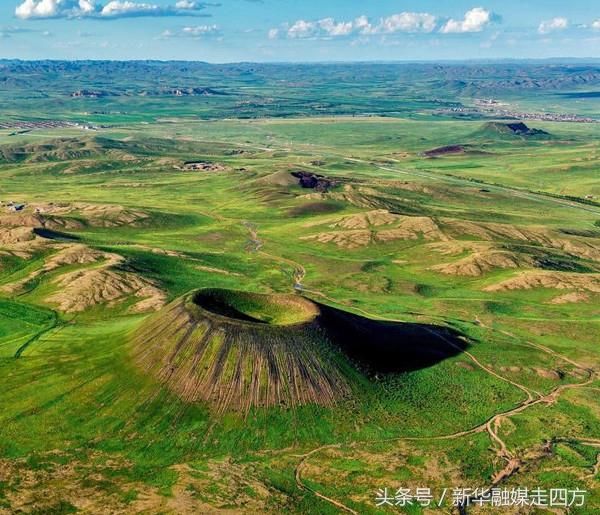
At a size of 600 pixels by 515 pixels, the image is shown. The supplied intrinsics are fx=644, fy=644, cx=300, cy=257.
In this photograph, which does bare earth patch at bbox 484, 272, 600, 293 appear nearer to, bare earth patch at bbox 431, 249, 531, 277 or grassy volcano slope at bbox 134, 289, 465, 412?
bare earth patch at bbox 431, 249, 531, 277

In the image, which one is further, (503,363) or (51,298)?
(51,298)

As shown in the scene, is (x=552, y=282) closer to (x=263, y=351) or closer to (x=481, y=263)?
(x=481, y=263)

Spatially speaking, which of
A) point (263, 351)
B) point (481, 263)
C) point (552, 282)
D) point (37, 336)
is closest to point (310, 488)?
point (263, 351)

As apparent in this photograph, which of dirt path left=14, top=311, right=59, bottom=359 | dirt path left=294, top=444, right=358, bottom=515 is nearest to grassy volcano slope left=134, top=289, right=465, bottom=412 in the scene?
dirt path left=294, top=444, right=358, bottom=515

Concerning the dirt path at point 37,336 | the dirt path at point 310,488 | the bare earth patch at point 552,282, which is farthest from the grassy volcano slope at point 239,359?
the bare earth patch at point 552,282

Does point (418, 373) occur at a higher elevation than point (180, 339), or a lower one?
lower

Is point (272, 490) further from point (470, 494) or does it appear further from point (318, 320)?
point (318, 320)

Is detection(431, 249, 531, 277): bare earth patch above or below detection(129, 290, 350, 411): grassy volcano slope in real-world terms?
below

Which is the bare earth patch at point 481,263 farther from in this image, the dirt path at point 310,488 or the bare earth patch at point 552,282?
the dirt path at point 310,488

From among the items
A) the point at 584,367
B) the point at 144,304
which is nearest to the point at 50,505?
the point at 144,304
